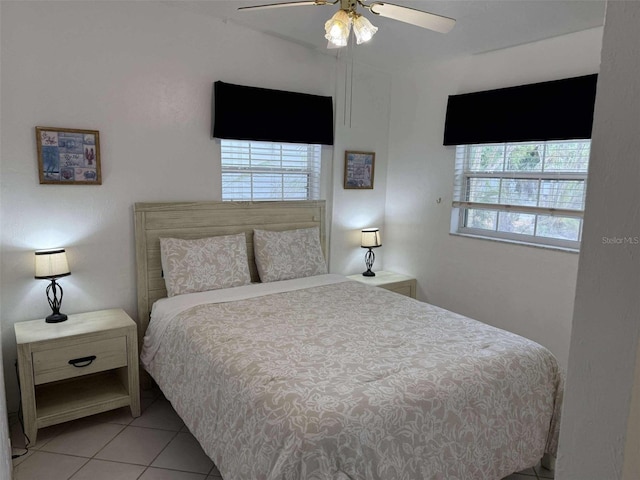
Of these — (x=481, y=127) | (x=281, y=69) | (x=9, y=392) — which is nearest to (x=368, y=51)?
(x=281, y=69)

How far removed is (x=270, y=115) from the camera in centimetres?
334

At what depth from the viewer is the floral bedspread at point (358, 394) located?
1493 mm

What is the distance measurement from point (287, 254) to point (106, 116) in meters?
1.54

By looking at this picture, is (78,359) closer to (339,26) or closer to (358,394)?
(358,394)

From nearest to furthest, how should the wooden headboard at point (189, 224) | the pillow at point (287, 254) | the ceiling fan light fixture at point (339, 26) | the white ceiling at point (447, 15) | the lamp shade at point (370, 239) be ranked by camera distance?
the ceiling fan light fixture at point (339, 26) → the white ceiling at point (447, 15) → the wooden headboard at point (189, 224) → the pillow at point (287, 254) → the lamp shade at point (370, 239)

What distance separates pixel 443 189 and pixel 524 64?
3.63 ft

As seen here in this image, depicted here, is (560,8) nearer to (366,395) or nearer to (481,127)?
(481,127)

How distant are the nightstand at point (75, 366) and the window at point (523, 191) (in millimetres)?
2697

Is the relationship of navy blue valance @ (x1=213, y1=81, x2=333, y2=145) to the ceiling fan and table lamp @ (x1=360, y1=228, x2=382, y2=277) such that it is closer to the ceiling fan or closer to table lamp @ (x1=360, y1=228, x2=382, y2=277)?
table lamp @ (x1=360, y1=228, x2=382, y2=277)

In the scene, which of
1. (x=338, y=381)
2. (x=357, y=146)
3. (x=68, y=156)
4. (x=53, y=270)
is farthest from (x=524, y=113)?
(x=53, y=270)

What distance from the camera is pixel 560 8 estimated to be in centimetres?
249

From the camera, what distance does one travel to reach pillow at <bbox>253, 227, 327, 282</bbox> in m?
3.25

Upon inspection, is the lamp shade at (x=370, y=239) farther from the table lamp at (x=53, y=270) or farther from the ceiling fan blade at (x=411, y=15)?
the table lamp at (x=53, y=270)

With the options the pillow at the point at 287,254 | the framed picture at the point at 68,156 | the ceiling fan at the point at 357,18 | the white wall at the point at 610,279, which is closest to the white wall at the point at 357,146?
the pillow at the point at 287,254
